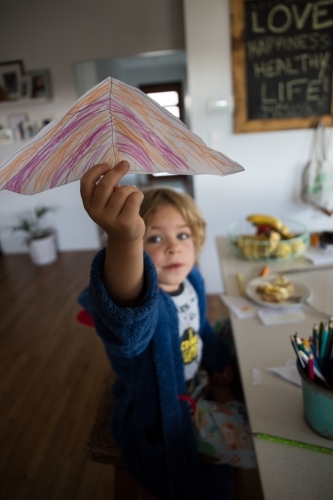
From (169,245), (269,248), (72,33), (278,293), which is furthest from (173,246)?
(72,33)

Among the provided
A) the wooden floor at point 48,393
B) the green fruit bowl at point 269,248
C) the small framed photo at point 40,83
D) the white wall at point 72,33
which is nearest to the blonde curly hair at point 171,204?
the green fruit bowl at point 269,248

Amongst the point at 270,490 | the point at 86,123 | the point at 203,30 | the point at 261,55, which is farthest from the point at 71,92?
the point at 270,490

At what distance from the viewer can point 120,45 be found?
2.14 meters

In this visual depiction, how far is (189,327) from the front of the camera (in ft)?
2.47

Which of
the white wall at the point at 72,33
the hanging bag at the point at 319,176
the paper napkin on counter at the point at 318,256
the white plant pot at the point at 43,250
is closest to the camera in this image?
the paper napkin on counter at the point at 318,256

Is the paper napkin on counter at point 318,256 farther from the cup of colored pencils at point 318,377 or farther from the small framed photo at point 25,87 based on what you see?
the small framed photo at point 25,87

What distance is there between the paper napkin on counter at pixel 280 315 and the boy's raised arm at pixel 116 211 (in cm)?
46

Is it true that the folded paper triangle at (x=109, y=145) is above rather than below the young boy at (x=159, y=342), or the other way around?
above

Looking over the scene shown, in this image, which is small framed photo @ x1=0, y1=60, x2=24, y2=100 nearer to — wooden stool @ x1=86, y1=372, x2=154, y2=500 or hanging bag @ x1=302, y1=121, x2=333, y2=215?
hanging bag @ x1=302, y1=121, x2=333, y2=215

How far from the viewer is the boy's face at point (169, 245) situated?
67 cm

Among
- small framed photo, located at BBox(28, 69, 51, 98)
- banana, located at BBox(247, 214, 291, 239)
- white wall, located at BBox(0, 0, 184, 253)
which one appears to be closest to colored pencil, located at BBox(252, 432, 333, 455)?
banana, located at BBox(247, 214, 291, 239)

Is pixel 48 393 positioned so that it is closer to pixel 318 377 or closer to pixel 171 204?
pixel 171 204

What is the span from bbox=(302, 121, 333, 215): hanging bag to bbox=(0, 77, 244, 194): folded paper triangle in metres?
1.52

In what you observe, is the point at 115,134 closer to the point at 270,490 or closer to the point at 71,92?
the point at 270,490
